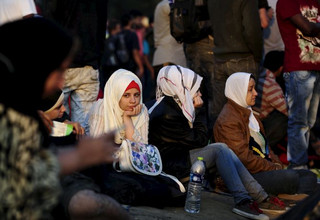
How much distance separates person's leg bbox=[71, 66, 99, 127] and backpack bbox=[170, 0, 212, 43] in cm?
186

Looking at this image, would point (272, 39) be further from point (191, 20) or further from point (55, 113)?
point (55, 113)

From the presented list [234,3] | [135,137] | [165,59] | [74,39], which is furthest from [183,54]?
[74,39]

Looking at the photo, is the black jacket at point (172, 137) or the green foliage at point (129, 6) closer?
the black jacket at point (172, 137)

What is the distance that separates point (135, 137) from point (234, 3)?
2474 millimetres

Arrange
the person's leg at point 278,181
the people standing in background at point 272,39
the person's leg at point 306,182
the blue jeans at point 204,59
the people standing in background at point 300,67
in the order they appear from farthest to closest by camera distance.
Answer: the people standing in background at point 272,39
the blue jeans at point 204,59
the people standing in background at point 300,67
the person's leg at point 306,182
the person's leg at point 278,181

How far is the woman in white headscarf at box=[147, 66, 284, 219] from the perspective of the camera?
6.25 meters

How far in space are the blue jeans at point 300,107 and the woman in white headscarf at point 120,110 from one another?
2227 mm

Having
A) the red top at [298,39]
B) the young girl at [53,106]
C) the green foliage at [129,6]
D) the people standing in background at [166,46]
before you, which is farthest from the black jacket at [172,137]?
the green foliage at [129,6]

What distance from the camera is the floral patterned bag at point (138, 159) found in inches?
227

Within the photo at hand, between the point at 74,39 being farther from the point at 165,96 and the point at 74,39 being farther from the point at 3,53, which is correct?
the point at 165,96

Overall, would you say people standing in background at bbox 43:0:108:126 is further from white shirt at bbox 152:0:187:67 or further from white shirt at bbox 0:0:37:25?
white shirt at bbox 152:0:187:67

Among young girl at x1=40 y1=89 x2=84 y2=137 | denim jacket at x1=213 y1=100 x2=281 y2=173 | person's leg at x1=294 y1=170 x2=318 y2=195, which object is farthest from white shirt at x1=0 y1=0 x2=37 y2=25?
person's leg at x1=294 y1=170 x2=318 y2=195

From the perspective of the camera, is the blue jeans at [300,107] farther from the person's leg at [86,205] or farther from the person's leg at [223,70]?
the person's leg at [86,205]

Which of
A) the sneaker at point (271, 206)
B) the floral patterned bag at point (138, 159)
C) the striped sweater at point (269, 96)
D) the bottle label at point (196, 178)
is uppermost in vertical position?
the striped sweater at point (269, 96)
